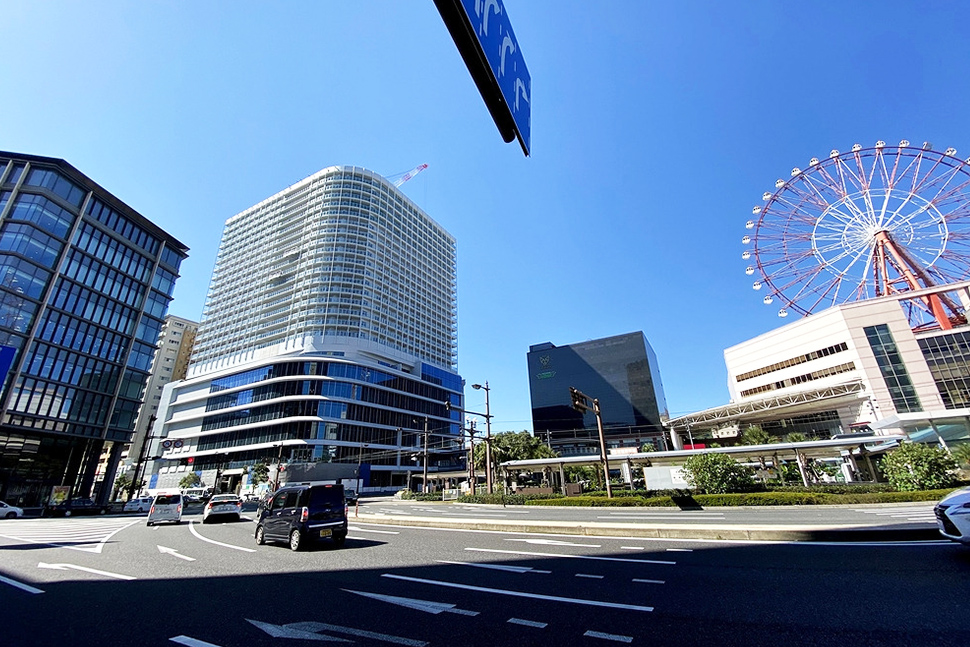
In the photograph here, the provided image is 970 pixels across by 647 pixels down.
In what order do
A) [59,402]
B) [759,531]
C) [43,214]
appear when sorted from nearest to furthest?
1. [759,531]
2. [59,402]
3. [43,214]

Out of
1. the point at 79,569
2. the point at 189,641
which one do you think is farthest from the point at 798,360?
the point at 79,569

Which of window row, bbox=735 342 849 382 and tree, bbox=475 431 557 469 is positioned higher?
window row, bbox=735 342 849 382

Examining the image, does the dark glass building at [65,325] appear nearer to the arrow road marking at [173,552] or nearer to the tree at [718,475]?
the arrow road marking at [173,552]

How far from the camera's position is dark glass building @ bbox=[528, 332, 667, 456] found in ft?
360

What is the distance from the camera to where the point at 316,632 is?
5.28 meters

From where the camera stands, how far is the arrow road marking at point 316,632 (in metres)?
4.93

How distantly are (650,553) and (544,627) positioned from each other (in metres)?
6.13

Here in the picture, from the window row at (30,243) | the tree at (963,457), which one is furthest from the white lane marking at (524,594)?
the window row at (30,243)

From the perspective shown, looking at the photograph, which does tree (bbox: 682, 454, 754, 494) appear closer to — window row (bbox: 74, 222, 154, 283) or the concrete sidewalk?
the concrete sidewalk

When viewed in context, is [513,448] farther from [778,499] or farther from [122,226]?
[122,226]

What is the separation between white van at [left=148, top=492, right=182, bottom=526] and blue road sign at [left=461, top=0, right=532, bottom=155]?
96.1 ft

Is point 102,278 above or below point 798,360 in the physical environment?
above

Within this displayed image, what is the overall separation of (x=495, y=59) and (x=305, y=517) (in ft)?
44.9

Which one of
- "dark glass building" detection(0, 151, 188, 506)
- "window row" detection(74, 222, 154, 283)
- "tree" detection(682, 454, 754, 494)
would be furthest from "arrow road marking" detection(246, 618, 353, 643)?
"window row" detection(74, 222, 154, 283)
